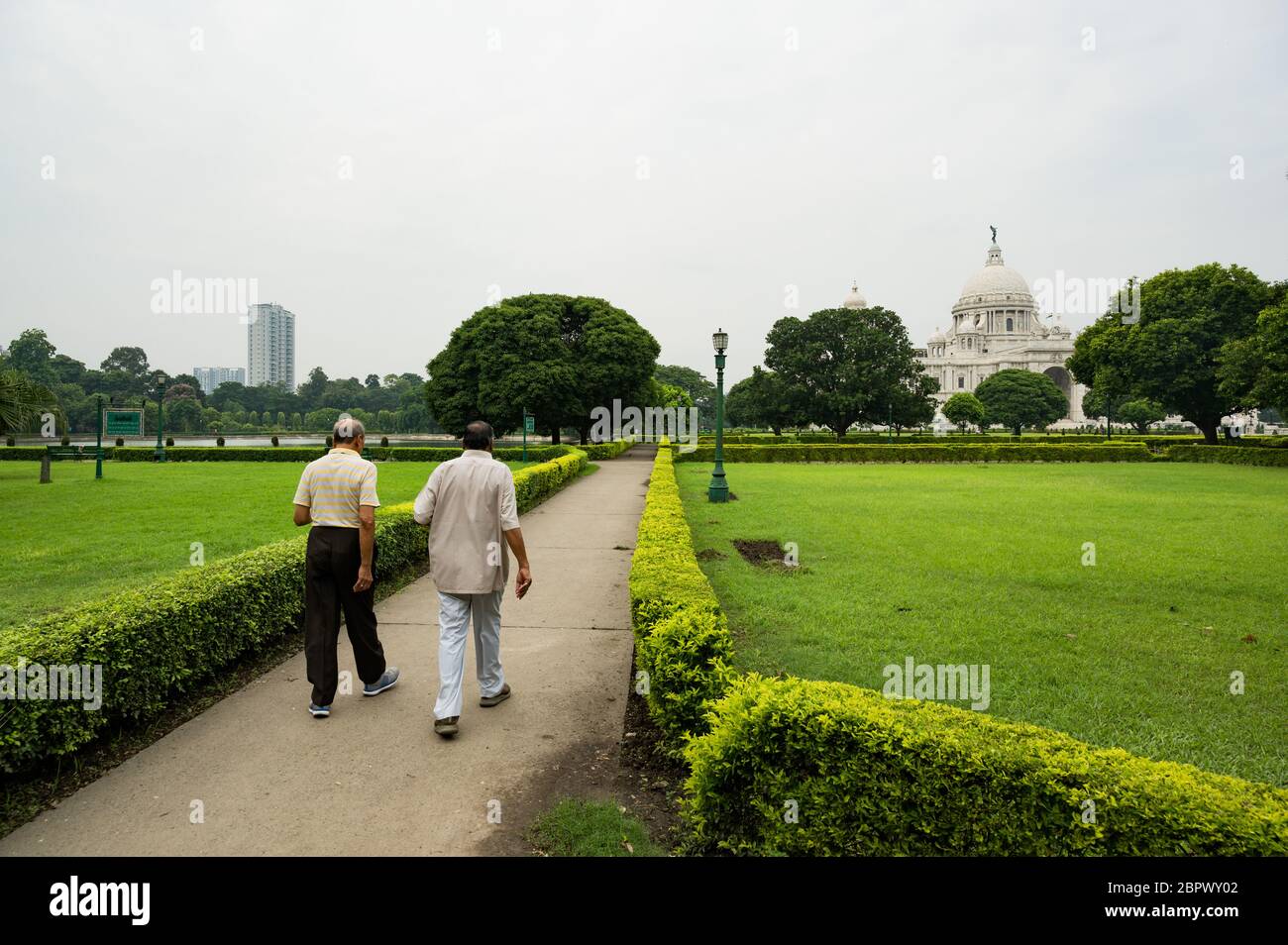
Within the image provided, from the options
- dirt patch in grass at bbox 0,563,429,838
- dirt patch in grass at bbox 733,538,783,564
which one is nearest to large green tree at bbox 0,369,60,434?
dirt patch in grass at bbox 0,563,429,838

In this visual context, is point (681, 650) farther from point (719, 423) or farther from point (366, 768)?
point (719, 423)

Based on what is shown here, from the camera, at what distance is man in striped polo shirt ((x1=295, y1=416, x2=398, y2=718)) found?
4.68 meters

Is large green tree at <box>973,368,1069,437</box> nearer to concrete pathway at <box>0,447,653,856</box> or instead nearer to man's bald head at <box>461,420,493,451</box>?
concrete pathway at <box>0,447,653,856</box>

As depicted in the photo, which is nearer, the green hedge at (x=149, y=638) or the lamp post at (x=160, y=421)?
the green hedge at (x=149, y=638)

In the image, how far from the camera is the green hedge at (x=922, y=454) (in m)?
35.4

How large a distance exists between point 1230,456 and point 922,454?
42.1ft

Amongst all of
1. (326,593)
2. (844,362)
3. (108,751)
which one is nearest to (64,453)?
(108,751)

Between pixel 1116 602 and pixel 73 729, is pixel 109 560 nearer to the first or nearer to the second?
pixel 73 729

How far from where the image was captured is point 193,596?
16.6 feet

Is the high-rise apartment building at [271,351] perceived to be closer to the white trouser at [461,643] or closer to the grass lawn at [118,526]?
the grass lawn at [118,526]

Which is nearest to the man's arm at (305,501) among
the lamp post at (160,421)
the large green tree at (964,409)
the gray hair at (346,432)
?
the gray hair at (346,432)

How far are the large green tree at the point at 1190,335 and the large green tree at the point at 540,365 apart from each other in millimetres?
25593
